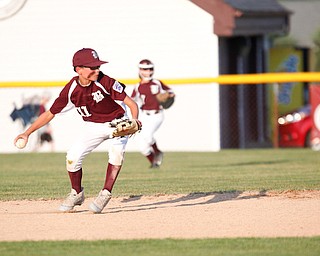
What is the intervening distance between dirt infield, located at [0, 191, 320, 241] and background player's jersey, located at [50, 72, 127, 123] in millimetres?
1023

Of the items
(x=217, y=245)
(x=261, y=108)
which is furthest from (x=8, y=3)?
(x=217, y=245)

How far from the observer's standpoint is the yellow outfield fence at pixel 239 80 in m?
21.7

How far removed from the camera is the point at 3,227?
10.5m

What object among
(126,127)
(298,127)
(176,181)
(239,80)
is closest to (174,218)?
(126,127)

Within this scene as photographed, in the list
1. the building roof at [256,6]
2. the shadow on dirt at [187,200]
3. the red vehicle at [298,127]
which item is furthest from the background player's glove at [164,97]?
the red vehicle at [298,127]

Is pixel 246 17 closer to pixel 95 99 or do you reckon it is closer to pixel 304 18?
pixel 95 99

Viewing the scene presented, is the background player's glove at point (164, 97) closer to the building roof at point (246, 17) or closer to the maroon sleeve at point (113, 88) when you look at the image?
the building roof at point (246, 17)

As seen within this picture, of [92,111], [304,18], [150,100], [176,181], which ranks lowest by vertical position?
[176,181]

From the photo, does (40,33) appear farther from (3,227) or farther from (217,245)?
(217,245)

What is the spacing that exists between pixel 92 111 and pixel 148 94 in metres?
6.58

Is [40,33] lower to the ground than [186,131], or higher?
higher

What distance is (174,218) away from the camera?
10.9 meters

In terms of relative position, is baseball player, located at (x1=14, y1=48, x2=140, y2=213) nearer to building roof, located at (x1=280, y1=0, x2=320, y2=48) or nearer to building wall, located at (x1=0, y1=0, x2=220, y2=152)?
building wall, located at (x1=0, y1=0, x2=220, y2=152)

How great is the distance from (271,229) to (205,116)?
13393 millimetres
